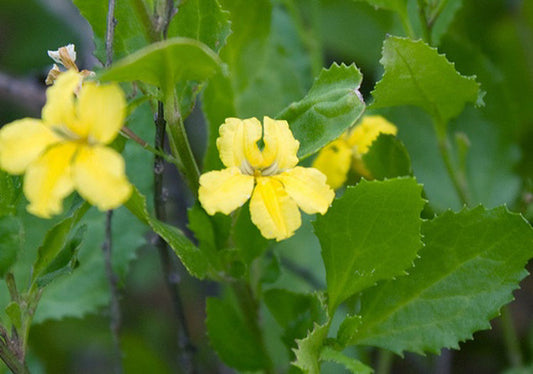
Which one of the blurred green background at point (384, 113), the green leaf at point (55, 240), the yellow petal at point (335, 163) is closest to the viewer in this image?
the green leaf at point (55, 240)

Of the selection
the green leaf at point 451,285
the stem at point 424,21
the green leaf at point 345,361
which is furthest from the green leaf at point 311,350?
the stem at point 424,21

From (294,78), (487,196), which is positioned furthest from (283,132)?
(487,196)

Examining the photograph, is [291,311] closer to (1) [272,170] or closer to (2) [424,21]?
(1) [272,170]

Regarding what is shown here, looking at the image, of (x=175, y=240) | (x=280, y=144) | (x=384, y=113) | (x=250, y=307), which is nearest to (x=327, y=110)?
(x=280, y=144)

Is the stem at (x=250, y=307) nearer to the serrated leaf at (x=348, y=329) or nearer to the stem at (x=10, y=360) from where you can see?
the serrated leaf at (x=348, y=329)

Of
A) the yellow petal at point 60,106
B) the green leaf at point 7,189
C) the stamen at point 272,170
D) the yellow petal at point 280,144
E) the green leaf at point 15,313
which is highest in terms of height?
the yellow petal at point 60,106

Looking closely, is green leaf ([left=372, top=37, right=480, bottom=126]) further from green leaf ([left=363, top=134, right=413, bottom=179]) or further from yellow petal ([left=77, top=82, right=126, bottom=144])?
yellow petal ([left=77, top=82, right=126, bottom=144])

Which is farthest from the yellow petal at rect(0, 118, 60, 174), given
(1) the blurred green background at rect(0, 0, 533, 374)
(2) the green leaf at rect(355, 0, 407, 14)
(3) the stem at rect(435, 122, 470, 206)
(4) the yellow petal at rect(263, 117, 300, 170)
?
(3) the stem at rect(435, 122, 470, 206)

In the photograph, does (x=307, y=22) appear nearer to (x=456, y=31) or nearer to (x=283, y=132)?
(x=456, y=31)
